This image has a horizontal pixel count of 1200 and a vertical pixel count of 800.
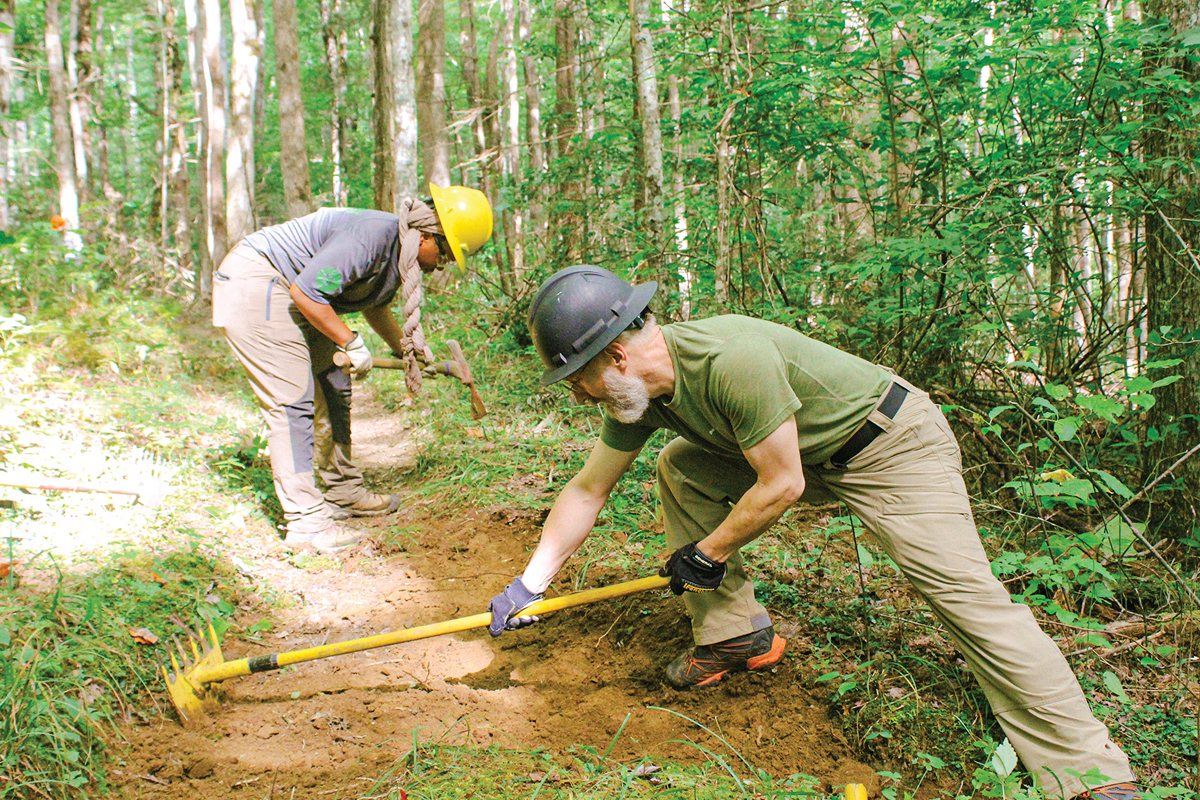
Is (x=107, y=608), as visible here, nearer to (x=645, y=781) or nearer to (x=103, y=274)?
(x=645, y=781)

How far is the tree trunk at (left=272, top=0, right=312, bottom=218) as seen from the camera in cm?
1003

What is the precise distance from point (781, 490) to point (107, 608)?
279cm

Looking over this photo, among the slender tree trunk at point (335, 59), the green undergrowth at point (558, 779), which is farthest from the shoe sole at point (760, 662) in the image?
the slender tree trunk at point (335, 59)

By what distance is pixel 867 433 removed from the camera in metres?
2.45

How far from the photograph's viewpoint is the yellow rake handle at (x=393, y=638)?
2674 mm

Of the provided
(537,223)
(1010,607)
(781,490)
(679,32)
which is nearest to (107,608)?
(781,490)

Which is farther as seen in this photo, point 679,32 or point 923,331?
point 679,32

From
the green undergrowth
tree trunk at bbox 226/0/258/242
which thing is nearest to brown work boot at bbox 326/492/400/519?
the green undergrowth

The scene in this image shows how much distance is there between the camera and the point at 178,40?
1595cm

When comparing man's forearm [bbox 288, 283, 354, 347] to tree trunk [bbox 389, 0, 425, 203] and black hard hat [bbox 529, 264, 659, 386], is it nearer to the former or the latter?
black hard hat [bbox 529, 264, 659, 386]

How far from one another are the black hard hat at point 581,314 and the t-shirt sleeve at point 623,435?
414 millimetres

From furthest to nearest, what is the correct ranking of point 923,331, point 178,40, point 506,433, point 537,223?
point 178,40, point 537,223, point 506,433, point 923,331

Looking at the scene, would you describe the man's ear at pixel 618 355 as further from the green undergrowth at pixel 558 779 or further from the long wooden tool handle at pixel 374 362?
the long wooden tool handle at pixel 374 362

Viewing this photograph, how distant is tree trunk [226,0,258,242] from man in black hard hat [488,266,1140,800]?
963 centimetres
